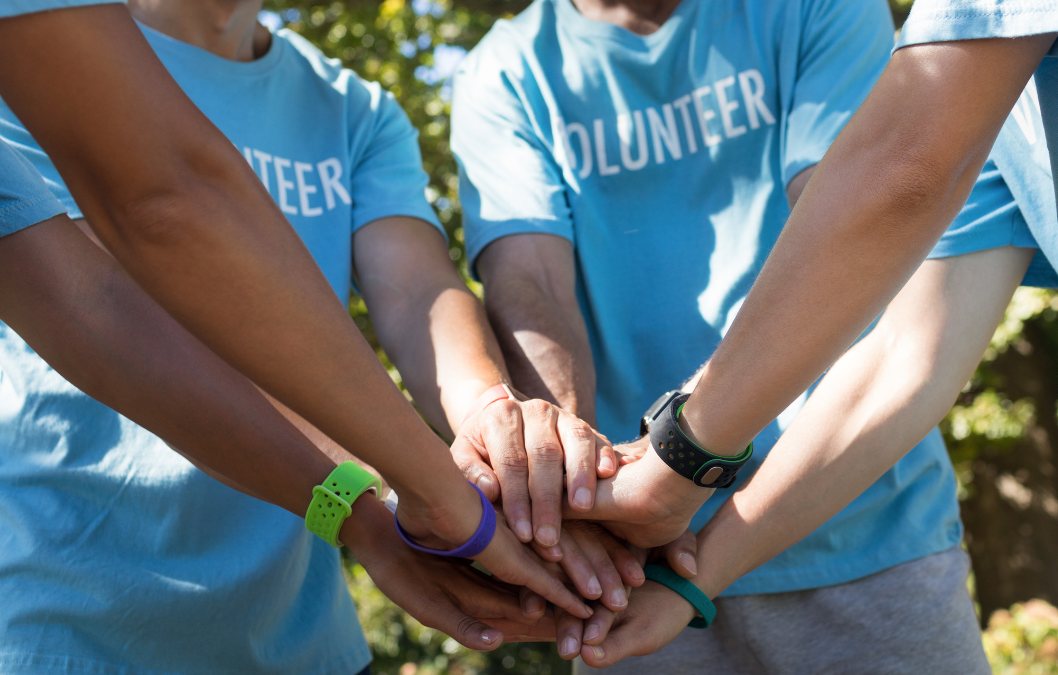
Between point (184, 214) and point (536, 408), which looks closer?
point (184, 214)

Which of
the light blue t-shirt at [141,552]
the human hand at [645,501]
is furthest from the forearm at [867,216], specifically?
the light blue t-shirt at [141,552]

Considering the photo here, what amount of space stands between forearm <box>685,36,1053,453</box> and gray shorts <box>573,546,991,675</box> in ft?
2.12

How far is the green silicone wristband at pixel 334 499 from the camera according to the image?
152 cm

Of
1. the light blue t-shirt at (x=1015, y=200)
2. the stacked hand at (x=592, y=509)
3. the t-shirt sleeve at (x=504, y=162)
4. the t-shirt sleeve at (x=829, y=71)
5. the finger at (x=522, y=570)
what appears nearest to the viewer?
the light blue t-shirt at (x=1015, y=200)

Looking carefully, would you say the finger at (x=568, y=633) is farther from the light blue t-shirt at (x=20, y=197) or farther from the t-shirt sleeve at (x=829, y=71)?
the light blue t-shirt at (x=20, y=197)

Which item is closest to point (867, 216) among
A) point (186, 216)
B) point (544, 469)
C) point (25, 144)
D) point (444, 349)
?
point (544, 469)

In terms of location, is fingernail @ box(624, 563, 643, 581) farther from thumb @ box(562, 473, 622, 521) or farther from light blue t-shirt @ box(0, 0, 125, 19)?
light blue t-shirt @ box(0, 0, 125, 19)

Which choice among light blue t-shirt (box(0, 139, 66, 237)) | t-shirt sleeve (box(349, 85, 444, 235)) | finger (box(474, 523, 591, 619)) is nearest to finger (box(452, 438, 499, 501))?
finger (box(474, 523, 591, 619))

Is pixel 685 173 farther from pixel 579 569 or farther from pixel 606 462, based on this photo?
pixel 579 569

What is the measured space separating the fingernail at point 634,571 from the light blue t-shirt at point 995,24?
3.56 ft

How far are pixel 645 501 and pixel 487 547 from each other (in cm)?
36

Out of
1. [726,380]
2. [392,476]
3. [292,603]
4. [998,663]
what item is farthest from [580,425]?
[998,663]

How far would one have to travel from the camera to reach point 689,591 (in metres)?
1.71

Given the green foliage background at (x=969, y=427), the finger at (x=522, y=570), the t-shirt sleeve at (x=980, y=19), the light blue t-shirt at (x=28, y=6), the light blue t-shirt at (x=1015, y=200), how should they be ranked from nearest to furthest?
the light blue t-shirt at (x=28, y=6) → the t-shirt sleeve at (x=980, y=19) → the light blue t-shirt at (x=1015, y=200) → the finger at (x=522, y=570) → the green foliage background at (x=969, y=427)
